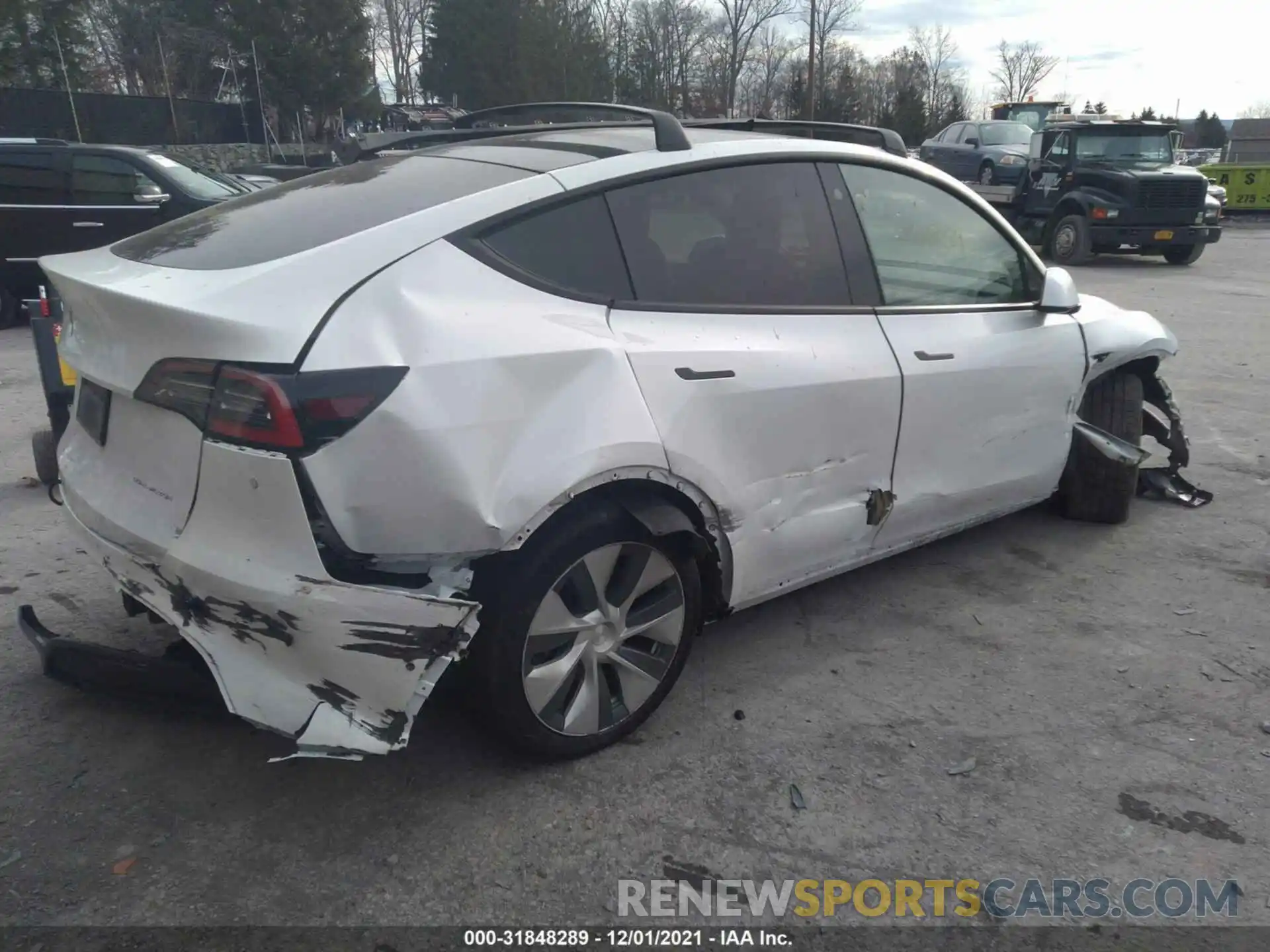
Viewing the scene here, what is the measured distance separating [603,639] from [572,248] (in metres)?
1.10

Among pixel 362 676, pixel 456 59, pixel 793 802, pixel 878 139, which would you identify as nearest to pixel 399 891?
pixel 362 676

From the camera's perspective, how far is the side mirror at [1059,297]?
4082 mm

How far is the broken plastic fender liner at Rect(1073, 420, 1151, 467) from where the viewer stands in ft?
15.3

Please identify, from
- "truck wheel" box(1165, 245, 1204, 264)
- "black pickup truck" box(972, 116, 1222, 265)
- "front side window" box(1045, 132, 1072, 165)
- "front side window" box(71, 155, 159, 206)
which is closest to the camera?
"front side window" box(71, 155, 159, 206)

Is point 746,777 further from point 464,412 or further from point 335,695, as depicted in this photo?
point 464,412

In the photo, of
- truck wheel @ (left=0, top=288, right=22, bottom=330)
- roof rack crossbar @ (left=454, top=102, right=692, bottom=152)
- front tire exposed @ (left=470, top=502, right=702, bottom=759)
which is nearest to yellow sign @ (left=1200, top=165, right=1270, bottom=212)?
truck wheel @ (left=0, top=288, right=22, bottom=330)

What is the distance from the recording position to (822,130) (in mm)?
3920

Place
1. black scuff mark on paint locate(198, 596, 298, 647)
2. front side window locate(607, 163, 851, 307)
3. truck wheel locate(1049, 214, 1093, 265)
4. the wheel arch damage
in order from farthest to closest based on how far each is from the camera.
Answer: truck wheel locate(1049, 214, 1093, 265)
front side window locate(607, 163, 851, 307)
the wheel arch damage
black scuff mark on paint locate(198, 596, 298, 647)

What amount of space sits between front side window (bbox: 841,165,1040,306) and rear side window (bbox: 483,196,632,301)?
113cm

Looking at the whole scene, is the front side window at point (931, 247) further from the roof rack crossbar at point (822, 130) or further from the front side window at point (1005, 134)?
the front side window at point (1005, 134)

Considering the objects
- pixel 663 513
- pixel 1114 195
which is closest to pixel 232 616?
pixel 663 513

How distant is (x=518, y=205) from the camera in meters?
2.75

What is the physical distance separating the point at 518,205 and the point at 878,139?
187 cm

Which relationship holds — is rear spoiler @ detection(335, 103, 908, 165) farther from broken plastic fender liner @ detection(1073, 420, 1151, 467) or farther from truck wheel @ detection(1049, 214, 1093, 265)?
truck wheel @ detection(1049, 214, 1093, 265)
